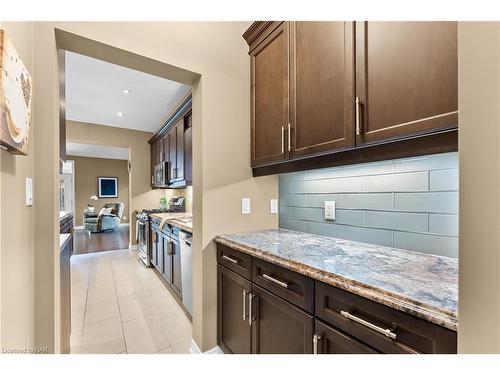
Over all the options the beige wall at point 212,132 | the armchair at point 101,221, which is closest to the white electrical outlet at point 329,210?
the beige wall at point 212,132

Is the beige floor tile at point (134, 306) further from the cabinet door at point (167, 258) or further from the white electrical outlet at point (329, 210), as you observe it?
the white electrical outlet at point (329, 210)

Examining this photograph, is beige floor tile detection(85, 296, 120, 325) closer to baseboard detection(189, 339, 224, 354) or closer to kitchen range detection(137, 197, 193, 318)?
kitchen range detection(137, 197, 193, 318)

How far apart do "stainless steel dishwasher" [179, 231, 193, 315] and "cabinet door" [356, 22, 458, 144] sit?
1698 mm

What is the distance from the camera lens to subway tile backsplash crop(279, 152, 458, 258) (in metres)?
1.06

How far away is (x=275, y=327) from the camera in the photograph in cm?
115

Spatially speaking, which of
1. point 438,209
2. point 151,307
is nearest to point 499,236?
point 438,209

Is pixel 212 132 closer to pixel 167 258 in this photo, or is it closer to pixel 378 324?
pixel 378 324

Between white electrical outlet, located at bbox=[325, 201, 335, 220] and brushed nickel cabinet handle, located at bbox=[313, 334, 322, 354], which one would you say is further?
white electrical outlet, located at bbox=[325, 201, 335, 220]

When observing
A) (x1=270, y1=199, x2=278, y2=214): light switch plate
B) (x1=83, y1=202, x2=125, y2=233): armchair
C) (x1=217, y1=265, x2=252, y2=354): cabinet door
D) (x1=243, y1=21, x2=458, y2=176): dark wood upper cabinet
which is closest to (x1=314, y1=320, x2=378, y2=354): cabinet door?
(x1=217, y1=265, x2=252, y2=354): cabinet door

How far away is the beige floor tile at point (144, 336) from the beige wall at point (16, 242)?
0.89 metres

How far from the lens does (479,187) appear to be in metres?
0.45

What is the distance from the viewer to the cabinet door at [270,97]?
1459 millimetres

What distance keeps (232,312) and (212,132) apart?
4.10ft
